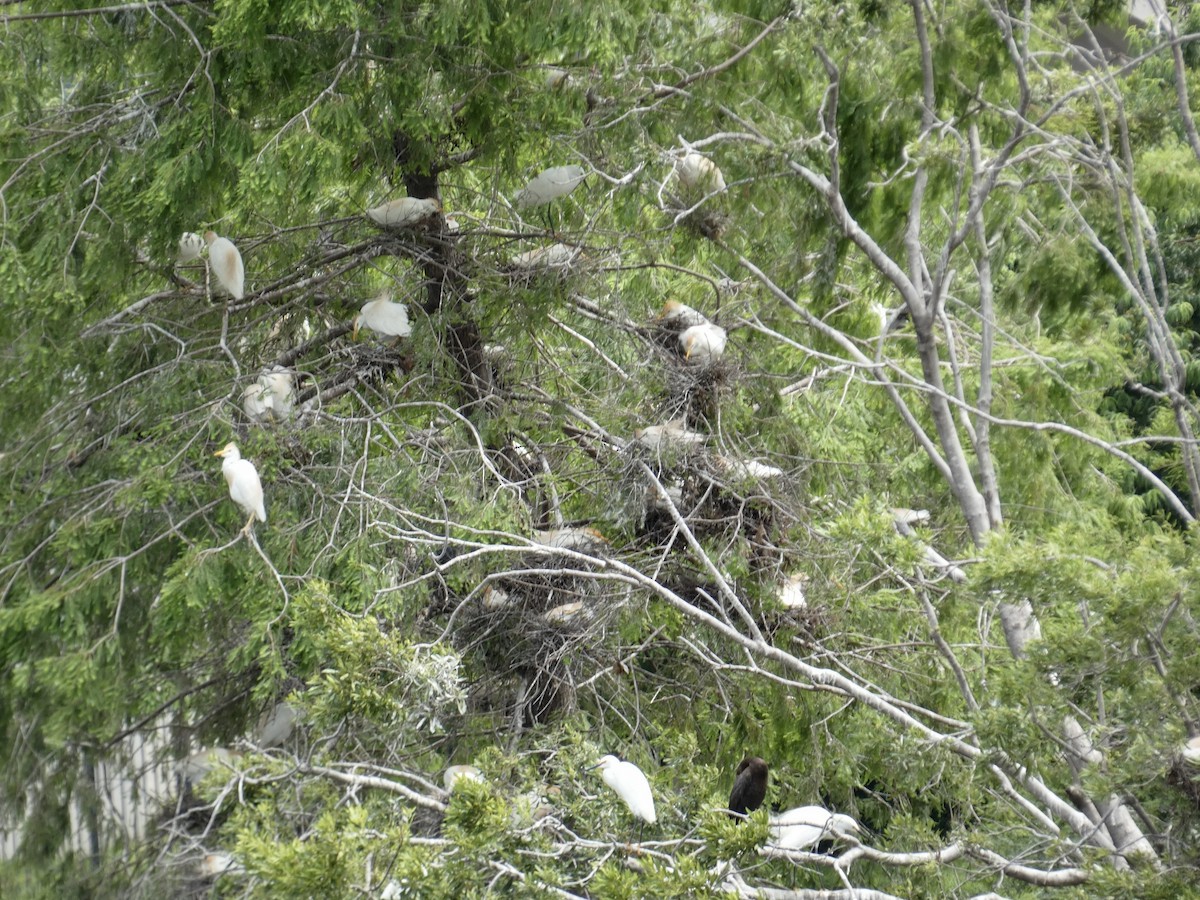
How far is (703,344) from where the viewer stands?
4.38 metres

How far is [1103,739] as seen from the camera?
8.80 ft

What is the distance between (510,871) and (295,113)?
2.60 meters

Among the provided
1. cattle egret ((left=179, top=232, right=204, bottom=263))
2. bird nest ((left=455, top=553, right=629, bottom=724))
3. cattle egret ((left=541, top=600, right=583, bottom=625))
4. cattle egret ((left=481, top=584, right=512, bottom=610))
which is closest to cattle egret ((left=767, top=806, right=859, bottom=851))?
bird nest ((left=455, top=553, right=629, bottom=724))

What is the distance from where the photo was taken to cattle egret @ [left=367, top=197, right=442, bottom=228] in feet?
14.3

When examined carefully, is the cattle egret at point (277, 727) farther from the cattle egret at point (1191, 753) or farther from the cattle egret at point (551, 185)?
the cattle egret at point (1191, 753)

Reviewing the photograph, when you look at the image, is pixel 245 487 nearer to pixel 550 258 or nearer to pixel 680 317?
pixel 550 258

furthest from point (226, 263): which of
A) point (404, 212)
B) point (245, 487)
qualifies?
point (245, 487)

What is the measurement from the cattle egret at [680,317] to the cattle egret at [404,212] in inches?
39.6

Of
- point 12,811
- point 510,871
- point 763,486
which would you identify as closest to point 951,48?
point 763,486

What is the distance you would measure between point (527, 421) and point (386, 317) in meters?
0.81

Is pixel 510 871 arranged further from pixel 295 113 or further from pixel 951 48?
pixel 951 48

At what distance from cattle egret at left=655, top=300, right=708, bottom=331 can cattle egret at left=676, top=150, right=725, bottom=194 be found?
1.56ft

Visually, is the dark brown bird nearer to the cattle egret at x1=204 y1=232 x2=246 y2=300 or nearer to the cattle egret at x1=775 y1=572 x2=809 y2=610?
the cattle egret at x1=775 y1=572 x2=809 y2=610

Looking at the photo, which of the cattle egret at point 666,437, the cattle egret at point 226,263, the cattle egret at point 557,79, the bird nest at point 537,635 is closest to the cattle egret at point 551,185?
the cattle egret at point 557,79
